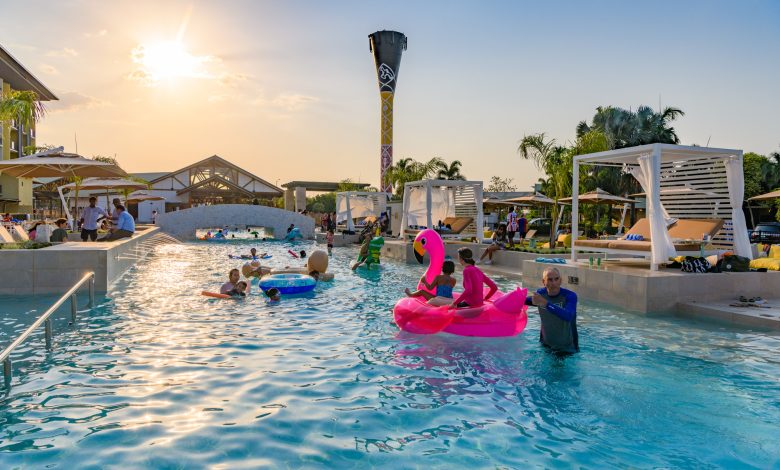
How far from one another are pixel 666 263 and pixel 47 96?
4802 centimetres

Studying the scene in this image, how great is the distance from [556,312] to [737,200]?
26.9 feet

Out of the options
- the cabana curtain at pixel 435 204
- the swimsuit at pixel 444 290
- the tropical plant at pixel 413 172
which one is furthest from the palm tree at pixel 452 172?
the swimsuit at pixel 444 290

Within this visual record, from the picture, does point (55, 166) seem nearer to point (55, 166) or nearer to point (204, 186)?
point (55, 166)

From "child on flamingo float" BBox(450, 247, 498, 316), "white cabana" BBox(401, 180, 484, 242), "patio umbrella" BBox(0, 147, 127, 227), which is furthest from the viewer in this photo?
"white cabana" BBox(401, 180, 484, 242)

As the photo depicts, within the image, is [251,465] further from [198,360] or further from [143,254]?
[143,254]

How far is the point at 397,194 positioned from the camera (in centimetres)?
4834

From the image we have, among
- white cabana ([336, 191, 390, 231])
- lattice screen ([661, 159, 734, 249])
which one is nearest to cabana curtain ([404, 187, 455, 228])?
lattice screen ([661, 159, 734, 249])

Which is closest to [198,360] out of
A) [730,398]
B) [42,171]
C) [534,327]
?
[534,327]

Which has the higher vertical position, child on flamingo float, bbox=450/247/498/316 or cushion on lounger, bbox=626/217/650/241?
cushion on lounger, bbox=626/217/650/241

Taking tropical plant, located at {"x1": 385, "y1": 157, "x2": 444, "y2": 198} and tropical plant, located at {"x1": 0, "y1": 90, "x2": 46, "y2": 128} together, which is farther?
tropical plant, located at {"x1": 385, "y1": 157, "x2": 444, "y2": 198}

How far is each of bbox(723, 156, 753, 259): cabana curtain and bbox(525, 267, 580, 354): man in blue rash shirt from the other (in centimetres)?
764

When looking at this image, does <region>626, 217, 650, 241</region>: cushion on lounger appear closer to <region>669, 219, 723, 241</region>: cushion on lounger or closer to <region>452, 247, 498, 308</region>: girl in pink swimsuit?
<region>669, 219, 723, 241</region>: cushion on lounger

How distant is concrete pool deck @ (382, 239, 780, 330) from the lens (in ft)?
31.8

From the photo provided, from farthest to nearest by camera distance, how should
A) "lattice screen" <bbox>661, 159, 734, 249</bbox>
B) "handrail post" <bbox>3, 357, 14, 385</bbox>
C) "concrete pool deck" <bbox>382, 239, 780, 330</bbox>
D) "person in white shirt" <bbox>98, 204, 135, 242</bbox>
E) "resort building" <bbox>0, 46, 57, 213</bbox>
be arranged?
"resort building" <bbox>0, 46, 57, 213</bbox>, "person in white shirt" <bbox>98, 204, 135, 242</bbox>, "lattice screen" <bbox>661, 159, 734, 249</bbox>, "concrete pool deck" <bbox>382, 239, 780, 330</bbox>, "handrail post" <bbox>3, 357, 14, 385</bbox>
